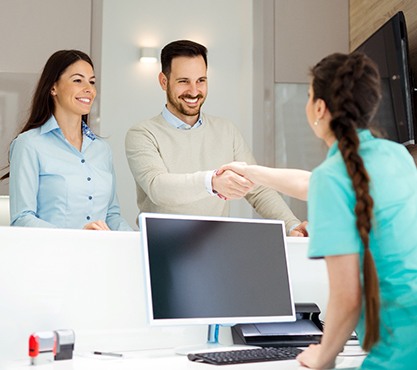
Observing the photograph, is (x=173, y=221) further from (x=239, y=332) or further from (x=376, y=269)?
(x=376, y=269)

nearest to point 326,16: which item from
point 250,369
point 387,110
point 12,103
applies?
point 387,110

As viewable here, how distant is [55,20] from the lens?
4.29 metres

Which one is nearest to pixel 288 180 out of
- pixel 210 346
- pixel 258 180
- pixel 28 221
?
pixel 258 180

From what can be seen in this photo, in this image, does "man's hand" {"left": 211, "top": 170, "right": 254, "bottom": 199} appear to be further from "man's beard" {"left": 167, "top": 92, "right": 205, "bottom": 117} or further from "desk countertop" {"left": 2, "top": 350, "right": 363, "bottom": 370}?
"man's beard" {"left": 167, "top": 92, "right": 205, "bottom": 117}

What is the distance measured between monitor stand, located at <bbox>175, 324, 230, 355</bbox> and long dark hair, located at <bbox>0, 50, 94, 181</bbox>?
1101 mm

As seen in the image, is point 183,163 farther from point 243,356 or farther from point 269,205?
point 243,356

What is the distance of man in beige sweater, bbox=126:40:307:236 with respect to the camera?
9.89 ft

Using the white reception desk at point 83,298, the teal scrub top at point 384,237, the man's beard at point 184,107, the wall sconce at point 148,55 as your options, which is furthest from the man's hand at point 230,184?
the wall sconce at point 148,55

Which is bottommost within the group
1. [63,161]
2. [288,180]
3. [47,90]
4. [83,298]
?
[83,298]

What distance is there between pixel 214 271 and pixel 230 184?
0.42 meters

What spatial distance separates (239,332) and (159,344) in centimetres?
26

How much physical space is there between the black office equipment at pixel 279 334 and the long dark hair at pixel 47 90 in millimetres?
1167

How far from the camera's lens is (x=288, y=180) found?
1.99 metres

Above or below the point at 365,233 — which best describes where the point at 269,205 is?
above
